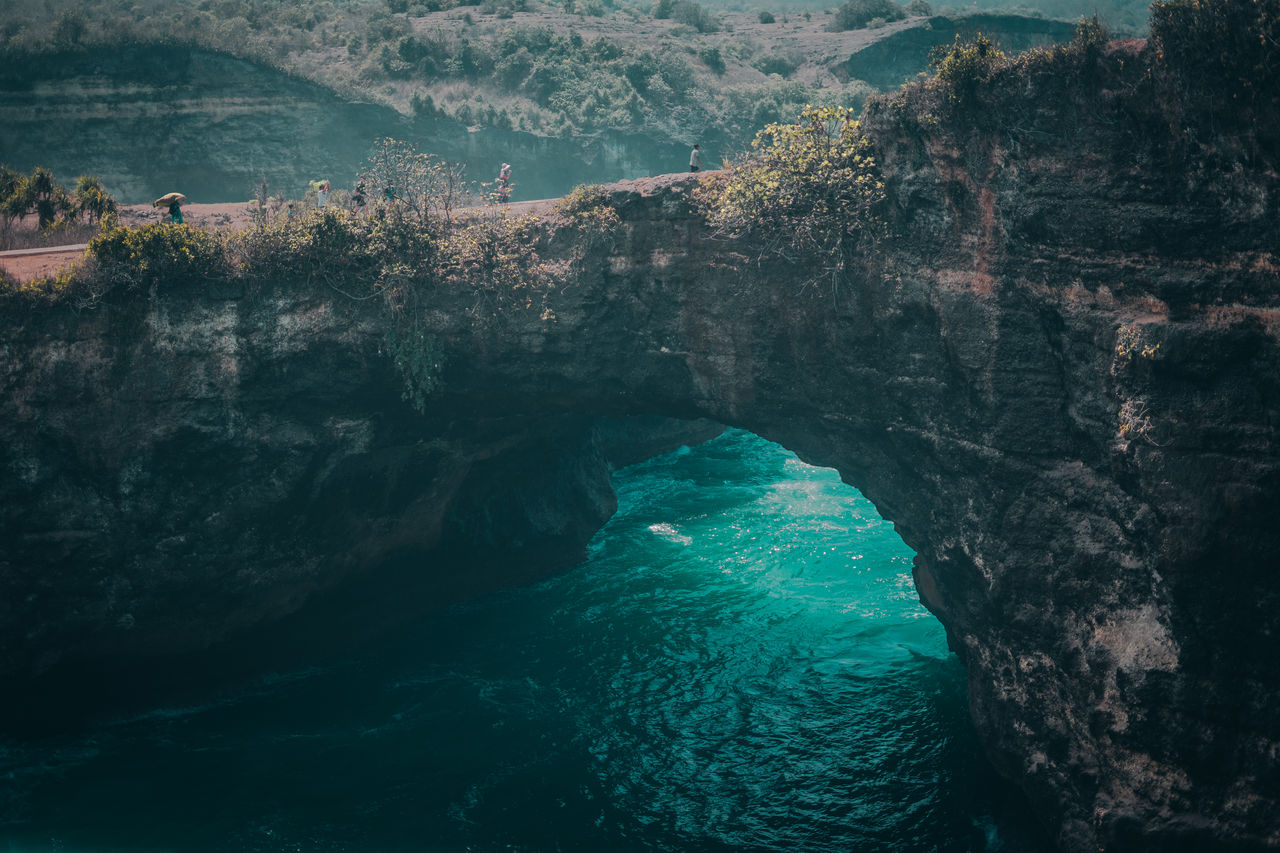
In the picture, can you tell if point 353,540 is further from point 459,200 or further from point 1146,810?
point 1146,810

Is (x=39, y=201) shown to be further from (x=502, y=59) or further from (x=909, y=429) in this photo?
(x=502, y=59)

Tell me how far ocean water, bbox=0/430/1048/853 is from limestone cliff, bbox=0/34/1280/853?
59.2 inches

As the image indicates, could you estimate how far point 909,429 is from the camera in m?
16.9

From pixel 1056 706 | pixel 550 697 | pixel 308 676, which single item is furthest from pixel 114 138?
pixel 1056 706

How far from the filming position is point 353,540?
68.1 ft

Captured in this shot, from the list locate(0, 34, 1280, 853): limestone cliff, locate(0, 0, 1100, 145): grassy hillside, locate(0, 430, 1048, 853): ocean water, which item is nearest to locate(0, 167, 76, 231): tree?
locate(0, 34, 1280, 853): limestone cliff

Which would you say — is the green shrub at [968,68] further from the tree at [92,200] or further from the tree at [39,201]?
the tree at [39,201]

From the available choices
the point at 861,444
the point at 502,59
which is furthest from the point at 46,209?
the point at 502,59

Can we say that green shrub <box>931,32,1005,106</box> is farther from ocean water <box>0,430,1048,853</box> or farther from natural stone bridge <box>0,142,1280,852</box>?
ocean water <box>0,430,1048,853</box>

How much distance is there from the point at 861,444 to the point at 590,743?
8131mm

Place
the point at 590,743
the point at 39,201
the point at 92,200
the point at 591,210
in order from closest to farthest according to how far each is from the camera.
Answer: the point at 590,743 → the point at 591,210 → the point at 39,201 → the point at 92,200

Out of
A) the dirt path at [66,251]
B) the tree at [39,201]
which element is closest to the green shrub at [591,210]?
the dirt path at [66,251]

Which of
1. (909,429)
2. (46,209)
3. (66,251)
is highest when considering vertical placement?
(46,209)

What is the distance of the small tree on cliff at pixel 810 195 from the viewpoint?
54.1 feet
